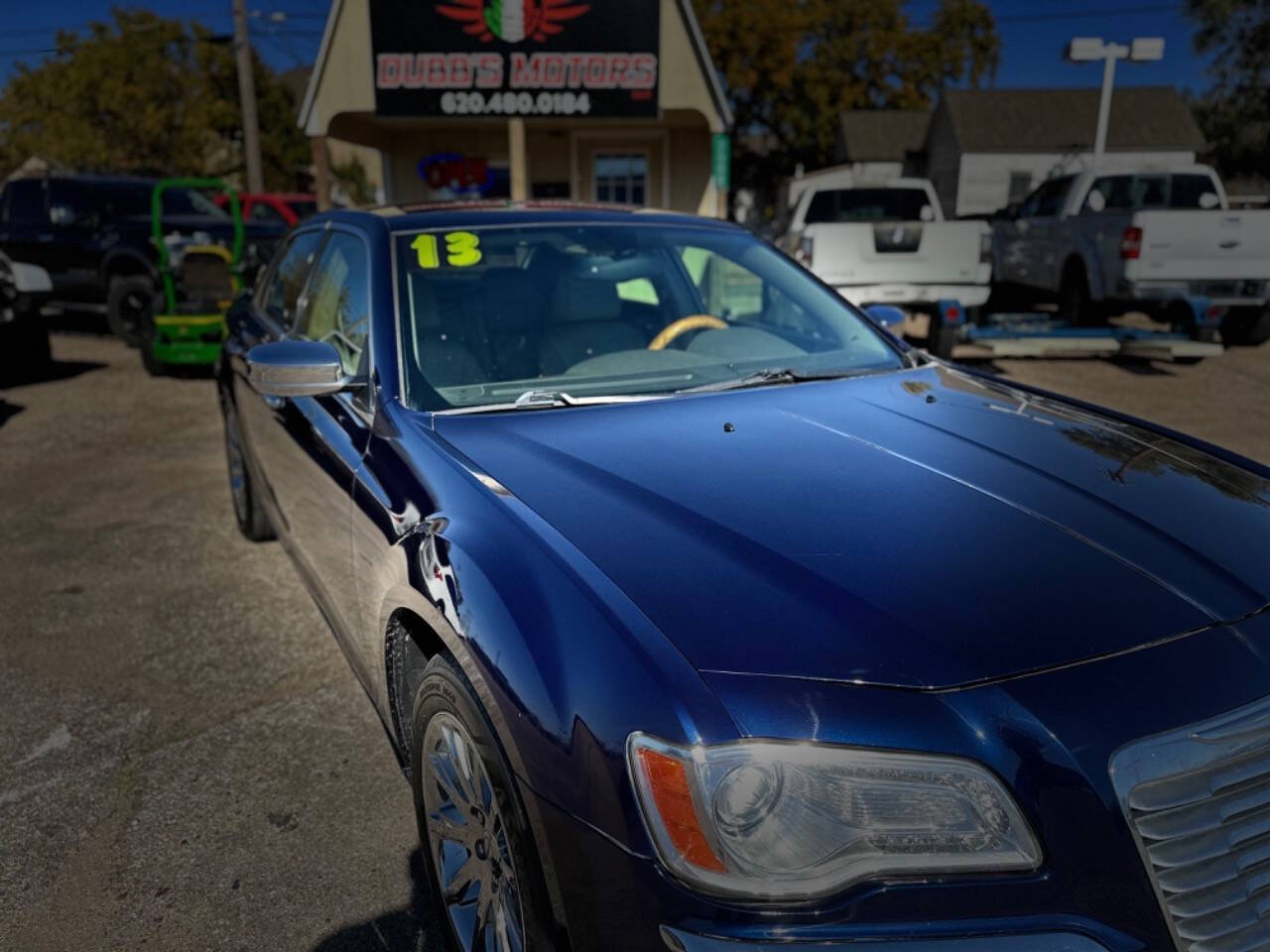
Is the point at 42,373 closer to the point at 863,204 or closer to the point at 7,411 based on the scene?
the point at 7,411

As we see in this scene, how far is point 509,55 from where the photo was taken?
12406 millimetres

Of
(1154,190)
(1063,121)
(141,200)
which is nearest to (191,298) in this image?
(141,200)

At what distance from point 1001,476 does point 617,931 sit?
1.35 m

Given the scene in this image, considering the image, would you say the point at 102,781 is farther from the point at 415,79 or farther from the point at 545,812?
the point at 415,79

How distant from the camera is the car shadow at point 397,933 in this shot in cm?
237

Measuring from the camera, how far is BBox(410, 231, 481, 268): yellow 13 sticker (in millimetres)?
3252

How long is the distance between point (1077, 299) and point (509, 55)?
7.34 m

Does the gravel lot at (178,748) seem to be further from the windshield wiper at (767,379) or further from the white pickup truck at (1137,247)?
the white pickup truck at (1137,247)

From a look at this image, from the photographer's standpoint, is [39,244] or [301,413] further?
[39,244]

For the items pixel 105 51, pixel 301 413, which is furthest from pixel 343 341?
Result: pixel 105 51

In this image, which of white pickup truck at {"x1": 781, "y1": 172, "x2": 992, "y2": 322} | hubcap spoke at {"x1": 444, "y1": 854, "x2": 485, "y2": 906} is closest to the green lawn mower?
white pickup truck at {"x1": 781, "y1": 172, "x2": 992, "y2": 322}

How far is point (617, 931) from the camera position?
1.54 meters

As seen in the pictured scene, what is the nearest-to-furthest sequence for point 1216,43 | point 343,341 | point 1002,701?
point 1002,701 < point 343,341 < point 1216,43

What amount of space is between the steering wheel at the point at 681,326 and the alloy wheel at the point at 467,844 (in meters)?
1.75
